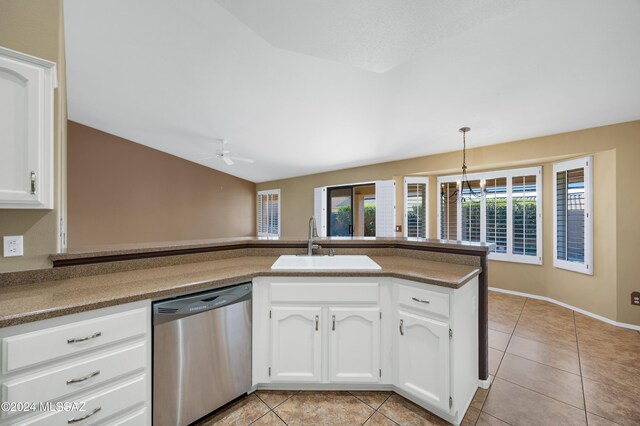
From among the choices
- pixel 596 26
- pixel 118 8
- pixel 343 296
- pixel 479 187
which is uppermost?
pixel 118 8

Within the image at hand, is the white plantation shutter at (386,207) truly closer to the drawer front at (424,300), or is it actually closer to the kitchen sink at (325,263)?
the kitchen sink at (325,263)

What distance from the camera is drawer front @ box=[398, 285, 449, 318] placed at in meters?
1.49

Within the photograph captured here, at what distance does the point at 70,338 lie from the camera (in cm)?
107

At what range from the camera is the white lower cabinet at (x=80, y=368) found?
97 centimetres

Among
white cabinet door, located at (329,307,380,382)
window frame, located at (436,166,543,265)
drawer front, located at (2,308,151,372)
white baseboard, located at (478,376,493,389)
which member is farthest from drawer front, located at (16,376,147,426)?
window frame, located at (436,166,543,265)

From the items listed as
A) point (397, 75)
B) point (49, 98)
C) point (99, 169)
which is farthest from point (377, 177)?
point (99, 169)

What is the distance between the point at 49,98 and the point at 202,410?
6.21 feet

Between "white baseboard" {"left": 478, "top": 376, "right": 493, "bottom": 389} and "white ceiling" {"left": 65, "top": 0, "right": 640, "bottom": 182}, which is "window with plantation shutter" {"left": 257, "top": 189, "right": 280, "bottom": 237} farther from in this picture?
"white baseboard" {"left": 478, "top": 376, "right": 493, "bottom": 389}

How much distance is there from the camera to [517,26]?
5.45 feet

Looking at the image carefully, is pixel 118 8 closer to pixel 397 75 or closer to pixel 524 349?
pixel 397 75

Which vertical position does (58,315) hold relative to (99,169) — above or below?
below

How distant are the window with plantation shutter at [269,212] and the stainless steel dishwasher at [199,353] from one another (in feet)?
18.6

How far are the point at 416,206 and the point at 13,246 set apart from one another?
503 cm

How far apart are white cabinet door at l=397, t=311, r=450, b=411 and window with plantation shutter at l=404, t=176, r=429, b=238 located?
3.47 meters
